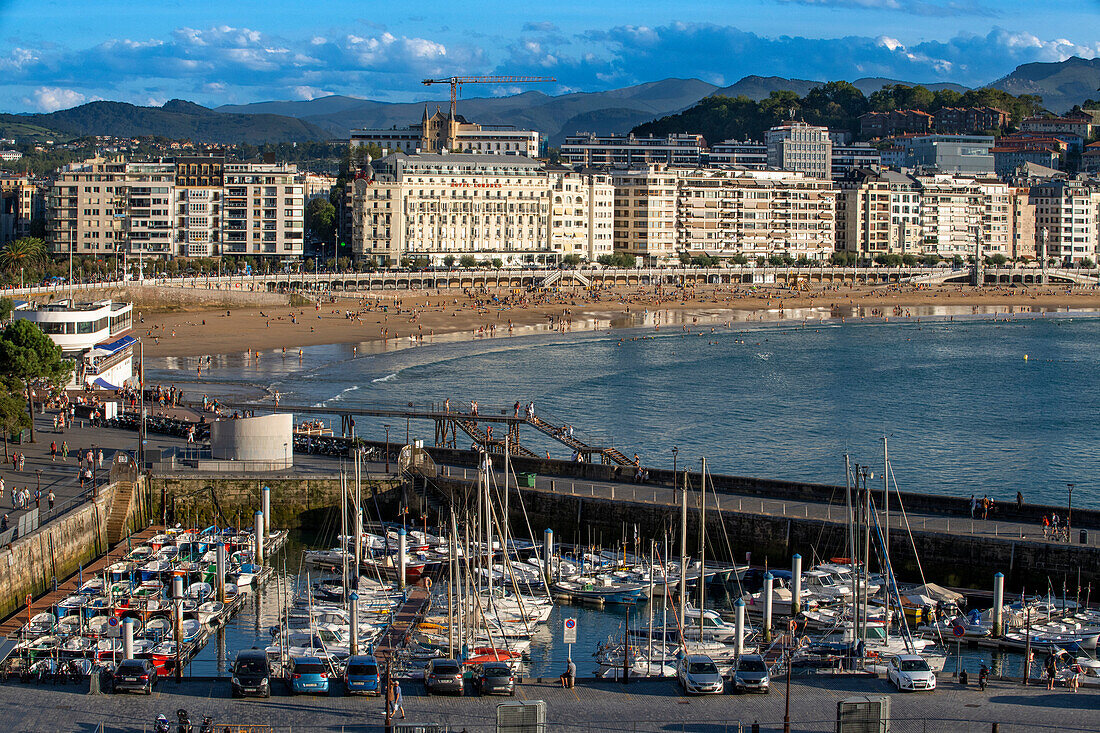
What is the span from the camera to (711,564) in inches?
1289

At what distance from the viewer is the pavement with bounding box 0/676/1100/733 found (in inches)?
822

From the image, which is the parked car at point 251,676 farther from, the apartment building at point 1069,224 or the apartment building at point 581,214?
the apartment building at point 1069,224

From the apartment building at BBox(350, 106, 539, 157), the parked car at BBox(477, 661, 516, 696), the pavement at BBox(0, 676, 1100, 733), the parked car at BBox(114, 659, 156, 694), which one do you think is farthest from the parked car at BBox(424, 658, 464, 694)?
the apartment building at BBox(350, 106, 539, 157)

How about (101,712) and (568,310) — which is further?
(568,310)

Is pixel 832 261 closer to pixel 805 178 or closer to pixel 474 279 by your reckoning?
pixel 805 178

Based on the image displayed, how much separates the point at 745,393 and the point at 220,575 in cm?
4108

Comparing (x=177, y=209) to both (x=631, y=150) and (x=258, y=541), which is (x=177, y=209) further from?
(x=258, y=541)

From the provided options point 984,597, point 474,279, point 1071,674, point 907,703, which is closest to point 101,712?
point 907,703

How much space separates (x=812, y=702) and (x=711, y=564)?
10.8 meters

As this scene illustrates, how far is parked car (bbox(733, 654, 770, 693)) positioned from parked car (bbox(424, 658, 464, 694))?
4.02 metres

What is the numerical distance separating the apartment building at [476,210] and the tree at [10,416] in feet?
290

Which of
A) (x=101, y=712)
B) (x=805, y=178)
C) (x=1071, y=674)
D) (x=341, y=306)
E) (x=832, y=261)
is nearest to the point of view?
(x=101, y=712)

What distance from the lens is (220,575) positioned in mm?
29688

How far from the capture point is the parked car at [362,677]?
22.3 meters
